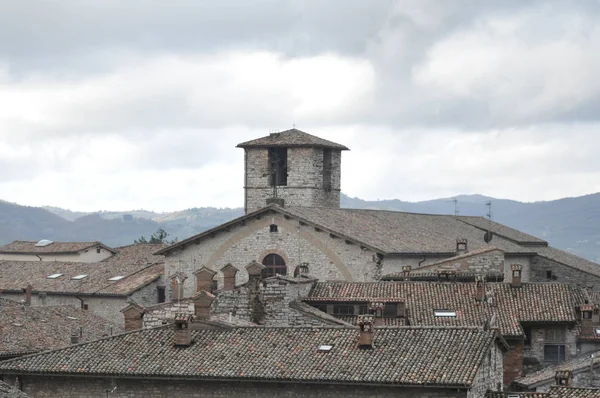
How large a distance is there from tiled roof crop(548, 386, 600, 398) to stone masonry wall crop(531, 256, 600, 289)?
125 feet

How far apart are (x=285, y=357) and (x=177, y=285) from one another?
28.0m

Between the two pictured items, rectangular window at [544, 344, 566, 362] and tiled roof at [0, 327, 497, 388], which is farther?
rectangular window at [544, 344, 566, 362]

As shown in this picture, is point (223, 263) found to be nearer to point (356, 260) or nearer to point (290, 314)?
point (356, 260)

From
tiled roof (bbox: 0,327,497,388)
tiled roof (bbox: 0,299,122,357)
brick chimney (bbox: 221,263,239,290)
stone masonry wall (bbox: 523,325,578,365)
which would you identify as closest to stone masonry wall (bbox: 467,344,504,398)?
tiled roof (bbox: 0,327,497,388)

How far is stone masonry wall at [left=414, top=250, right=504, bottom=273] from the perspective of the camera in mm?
68188

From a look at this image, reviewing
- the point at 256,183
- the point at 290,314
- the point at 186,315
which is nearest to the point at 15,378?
the point at 186,315

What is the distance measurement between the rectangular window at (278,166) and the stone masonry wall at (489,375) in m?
42.4

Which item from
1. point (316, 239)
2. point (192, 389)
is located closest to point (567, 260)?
point (316, 239)

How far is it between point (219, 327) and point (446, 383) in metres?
9.98

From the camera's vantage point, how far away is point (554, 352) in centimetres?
5872

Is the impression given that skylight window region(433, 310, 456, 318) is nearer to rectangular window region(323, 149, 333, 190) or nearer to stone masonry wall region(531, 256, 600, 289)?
stone masonry wall region(531, 256, 600, 289)

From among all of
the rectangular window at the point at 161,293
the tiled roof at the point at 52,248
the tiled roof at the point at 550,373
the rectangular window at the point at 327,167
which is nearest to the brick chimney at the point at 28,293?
the rectangular window at the point at 161,293

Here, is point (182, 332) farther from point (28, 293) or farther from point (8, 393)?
point (28, 293)

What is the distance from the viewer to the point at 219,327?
48062mm
